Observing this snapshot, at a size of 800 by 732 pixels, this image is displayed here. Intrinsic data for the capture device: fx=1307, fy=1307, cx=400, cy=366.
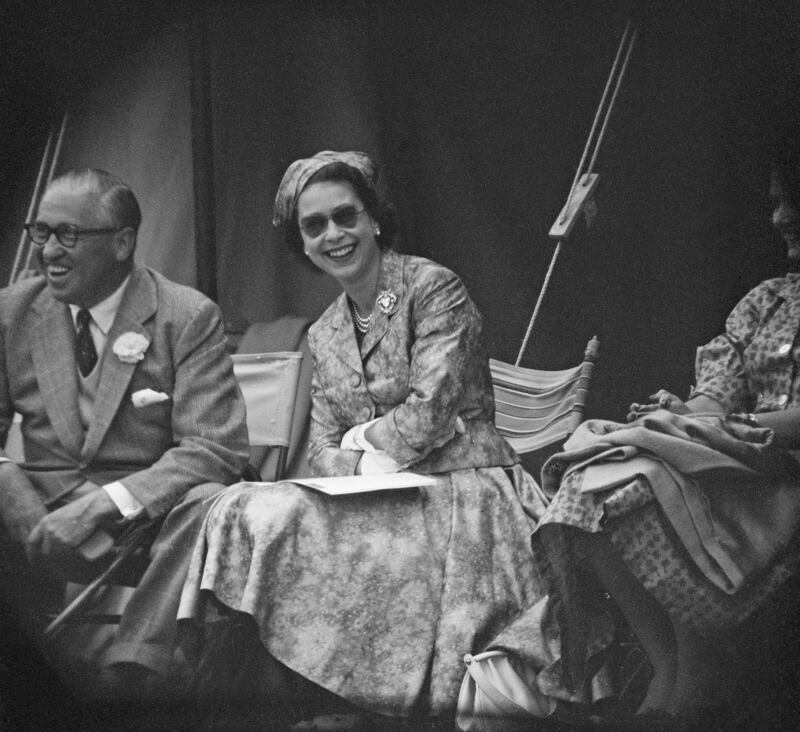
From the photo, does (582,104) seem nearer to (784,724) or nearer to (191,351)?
(191,351)

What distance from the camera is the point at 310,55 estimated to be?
459 centimetres

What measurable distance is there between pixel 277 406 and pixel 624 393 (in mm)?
1299

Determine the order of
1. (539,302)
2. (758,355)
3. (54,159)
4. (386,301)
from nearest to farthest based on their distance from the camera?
(758,355) → (386,301) → (539,302) → (54,159)

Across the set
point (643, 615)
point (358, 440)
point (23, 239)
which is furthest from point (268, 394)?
point (643, 615)

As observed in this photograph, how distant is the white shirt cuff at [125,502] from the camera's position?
3.94 meters

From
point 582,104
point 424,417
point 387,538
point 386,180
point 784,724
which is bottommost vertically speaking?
point 784,724

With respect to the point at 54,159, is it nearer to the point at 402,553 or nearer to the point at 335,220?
the point at 335,220

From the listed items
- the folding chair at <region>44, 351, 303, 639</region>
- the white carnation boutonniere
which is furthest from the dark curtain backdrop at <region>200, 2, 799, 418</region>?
the white carnation boutonniere

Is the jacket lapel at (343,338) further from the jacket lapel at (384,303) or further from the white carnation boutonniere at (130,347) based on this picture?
the white carnation boutonniere at (130,347)

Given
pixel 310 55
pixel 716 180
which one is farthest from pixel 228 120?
pixel 716 180

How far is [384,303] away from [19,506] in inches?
50.9

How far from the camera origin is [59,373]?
4086 millimetres

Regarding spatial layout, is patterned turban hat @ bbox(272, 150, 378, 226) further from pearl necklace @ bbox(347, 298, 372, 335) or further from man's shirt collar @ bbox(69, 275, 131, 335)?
man's shirt collar @ bbox(69, 275, 131, 335)

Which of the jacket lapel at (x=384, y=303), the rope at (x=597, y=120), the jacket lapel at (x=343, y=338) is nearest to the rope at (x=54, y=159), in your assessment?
the jacket lapel at (x=343, y=338)
